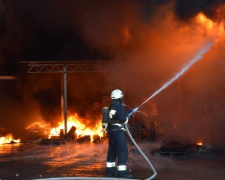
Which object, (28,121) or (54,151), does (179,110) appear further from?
Result: (28,121)

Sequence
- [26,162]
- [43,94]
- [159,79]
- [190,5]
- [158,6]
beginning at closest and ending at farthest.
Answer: [26,162]
[190,5]
[158,6]
[159,79]
[43,94]

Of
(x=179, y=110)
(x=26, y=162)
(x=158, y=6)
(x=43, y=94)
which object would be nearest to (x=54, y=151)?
(x=26, y=162)

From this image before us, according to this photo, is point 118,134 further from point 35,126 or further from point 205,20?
point 35,126

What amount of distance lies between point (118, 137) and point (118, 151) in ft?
0.87

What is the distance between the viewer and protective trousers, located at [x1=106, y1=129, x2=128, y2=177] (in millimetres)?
7164

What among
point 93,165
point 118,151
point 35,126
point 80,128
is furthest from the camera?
point 35,126

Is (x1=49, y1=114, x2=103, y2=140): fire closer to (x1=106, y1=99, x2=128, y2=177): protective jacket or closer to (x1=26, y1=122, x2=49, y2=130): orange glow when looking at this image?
(x1=26, y1=122, x2=49, y2=130): orange glow

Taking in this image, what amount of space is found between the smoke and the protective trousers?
16.9ft

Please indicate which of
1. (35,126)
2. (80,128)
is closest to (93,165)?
(80,128)

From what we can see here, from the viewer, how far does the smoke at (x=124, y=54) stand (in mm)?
12164

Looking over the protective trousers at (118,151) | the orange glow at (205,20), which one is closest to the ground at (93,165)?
the protective trousers at (118,151)

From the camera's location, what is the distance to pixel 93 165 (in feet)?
29.8

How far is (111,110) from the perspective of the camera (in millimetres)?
7277

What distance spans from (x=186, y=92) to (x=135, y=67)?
7.81ft
